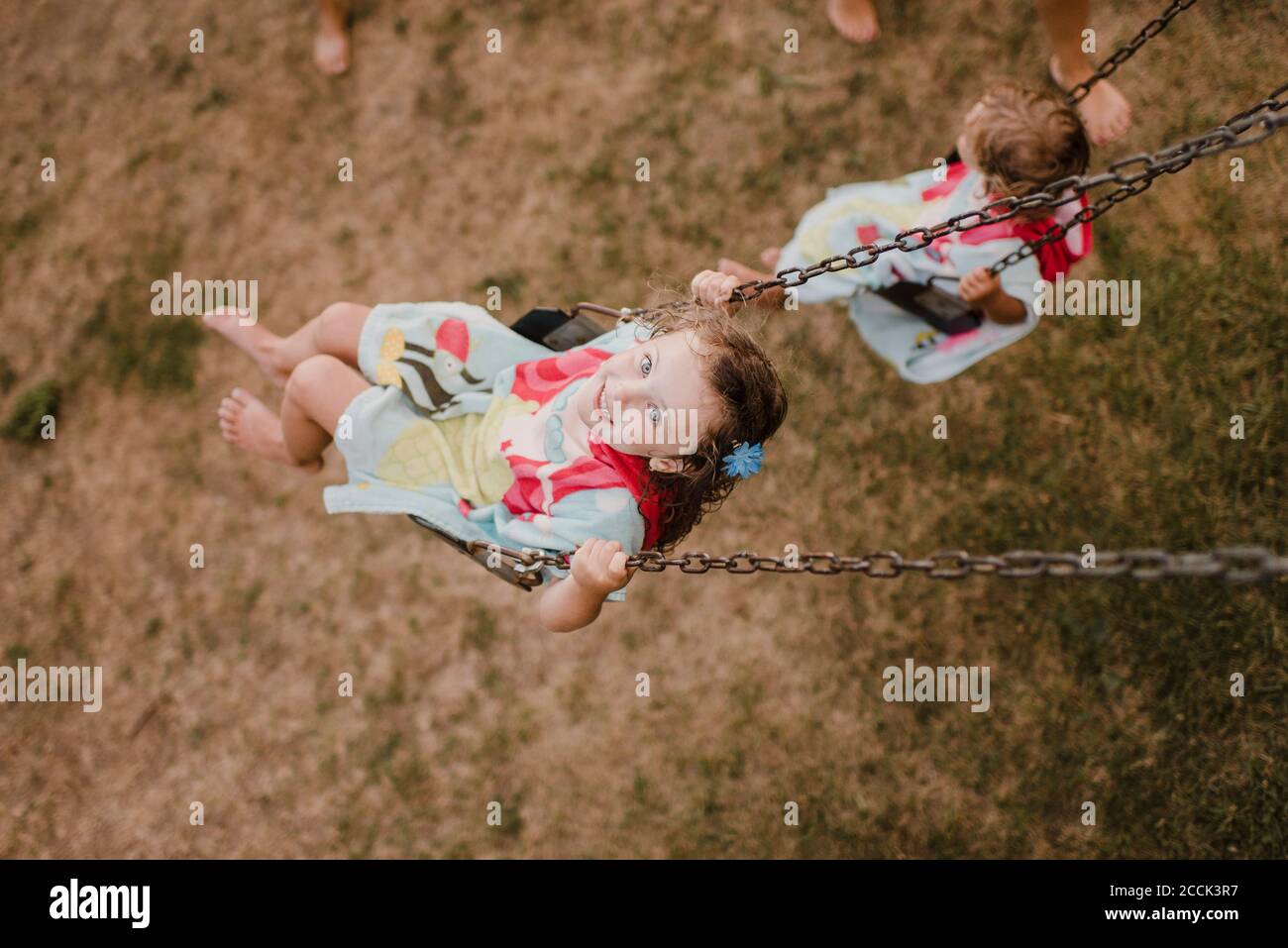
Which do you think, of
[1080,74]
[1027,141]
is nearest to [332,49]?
[1027,141]

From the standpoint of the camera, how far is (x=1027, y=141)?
2.17 meters

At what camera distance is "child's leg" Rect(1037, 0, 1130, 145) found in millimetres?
3020

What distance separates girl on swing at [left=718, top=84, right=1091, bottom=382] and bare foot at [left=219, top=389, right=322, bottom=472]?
147 centimetres

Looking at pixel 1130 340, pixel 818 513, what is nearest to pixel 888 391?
pixel 818 513

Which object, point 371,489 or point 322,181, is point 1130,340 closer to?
point 371,489

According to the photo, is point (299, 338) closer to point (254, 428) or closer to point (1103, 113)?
point (254, 428)

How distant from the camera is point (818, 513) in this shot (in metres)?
2.99

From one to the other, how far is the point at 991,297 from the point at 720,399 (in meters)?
0.98

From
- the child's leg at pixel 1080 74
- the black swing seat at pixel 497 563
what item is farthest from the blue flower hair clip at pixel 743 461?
the child's leg at pixel 1080 74

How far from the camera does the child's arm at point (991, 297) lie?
2252 mm

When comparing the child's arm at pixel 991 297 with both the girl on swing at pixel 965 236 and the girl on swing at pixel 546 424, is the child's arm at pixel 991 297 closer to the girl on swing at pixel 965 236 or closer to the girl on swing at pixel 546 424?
the girl on swing at pixel 965 236

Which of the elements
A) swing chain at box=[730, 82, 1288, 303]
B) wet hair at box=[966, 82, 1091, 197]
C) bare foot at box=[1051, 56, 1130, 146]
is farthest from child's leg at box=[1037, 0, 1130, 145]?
swing chain at box=[730, 82, 1288, 303]

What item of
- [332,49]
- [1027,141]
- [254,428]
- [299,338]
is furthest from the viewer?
[332,49]
